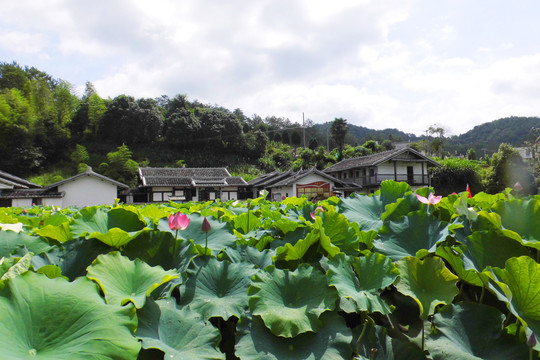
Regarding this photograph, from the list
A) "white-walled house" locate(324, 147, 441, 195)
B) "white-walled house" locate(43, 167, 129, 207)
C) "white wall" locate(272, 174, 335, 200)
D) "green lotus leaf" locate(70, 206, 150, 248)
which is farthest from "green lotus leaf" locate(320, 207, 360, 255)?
"white-walled house" locate(324, 147, 441, 195)

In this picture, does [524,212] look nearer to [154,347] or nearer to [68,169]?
[154,347]

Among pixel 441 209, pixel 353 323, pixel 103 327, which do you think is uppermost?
pixel 441 209

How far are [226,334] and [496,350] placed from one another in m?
0.58

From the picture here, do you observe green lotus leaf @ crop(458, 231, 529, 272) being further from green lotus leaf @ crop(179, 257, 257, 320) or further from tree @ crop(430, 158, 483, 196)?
tree @ crop(430, 158, 483, 196)

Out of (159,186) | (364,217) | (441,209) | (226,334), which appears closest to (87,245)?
(226,334)

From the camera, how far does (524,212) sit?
3.24 ft

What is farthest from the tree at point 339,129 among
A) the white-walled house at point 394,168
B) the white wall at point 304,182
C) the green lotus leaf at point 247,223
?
the green lotus leaf at point 247,223

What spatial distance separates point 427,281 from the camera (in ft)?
2.56

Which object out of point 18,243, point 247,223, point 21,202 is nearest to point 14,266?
point 18,243

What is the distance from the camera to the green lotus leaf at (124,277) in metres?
0.67

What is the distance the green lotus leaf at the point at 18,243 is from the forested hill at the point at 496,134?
94767 millimetres

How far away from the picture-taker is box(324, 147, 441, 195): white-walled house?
26.7 metres

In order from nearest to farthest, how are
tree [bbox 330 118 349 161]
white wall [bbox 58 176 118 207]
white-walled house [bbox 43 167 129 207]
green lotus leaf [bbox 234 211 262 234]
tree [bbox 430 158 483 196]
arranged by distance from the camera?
green lotus leaf [bbox 234 211 262 234] < white-walled house [bbox 43 167 129 207] < white wall [bbox 58 176 118 207] < tree [bbox 430 158 483 196] < tree [bbox 330 118 349 161]

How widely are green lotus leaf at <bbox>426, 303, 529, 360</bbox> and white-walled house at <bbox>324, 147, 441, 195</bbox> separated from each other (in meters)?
26.7
